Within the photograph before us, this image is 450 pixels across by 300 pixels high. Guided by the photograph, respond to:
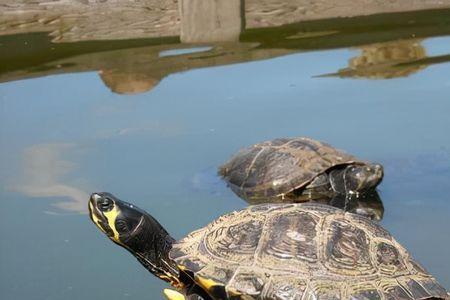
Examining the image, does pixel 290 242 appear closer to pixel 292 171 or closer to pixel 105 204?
pixel 105 204

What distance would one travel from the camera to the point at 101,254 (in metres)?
5.36

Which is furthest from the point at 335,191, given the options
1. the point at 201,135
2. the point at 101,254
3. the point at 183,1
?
the point at 183,1

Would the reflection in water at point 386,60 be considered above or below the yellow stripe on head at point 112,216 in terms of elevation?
below

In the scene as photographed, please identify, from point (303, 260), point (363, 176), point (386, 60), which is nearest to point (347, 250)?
point (303, 260)

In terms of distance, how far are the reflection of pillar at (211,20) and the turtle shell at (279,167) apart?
347 cm

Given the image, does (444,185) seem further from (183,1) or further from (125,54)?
(183,1)

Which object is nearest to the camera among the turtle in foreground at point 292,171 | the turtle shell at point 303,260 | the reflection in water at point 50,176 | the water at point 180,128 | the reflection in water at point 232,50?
the turtle shell at point 303,260

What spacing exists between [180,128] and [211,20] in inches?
124

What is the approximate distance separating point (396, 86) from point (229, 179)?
7.84 feet

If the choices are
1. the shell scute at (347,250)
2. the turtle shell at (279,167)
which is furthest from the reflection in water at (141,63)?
the shell scute at (347,250)

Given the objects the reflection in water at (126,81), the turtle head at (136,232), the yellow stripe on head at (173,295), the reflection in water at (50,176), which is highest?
the turtle head at (136,232)

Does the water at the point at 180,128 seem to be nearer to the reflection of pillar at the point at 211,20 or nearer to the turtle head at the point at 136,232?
the turtle head at the point at 136,232

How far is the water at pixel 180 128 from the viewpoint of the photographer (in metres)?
5.42

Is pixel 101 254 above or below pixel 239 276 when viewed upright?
below
